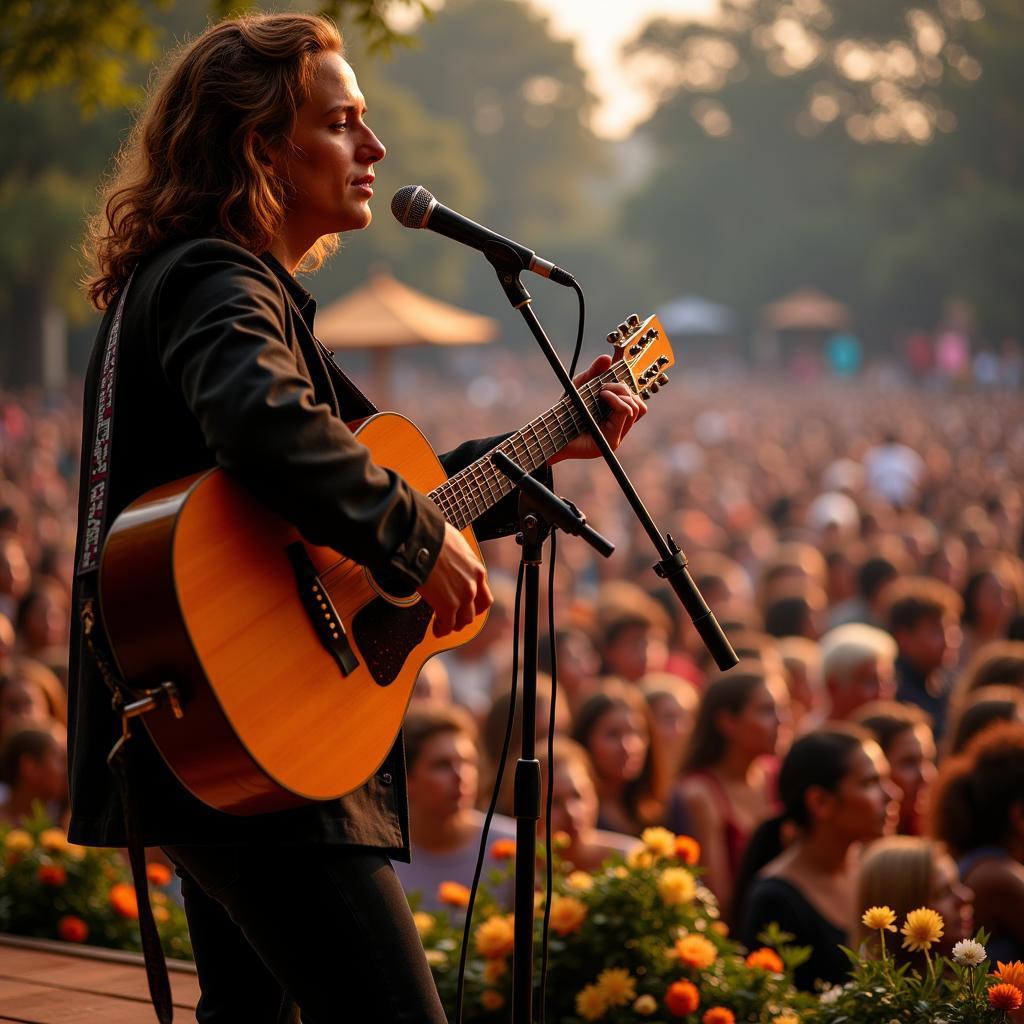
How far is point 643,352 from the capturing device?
3.09 meters

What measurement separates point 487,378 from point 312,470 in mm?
63891

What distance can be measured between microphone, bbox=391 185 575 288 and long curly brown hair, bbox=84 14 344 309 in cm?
27

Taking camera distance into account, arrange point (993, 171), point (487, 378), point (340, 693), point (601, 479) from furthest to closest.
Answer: point (487, 378), point (993, 171), point (601, 479), point (340, 693)

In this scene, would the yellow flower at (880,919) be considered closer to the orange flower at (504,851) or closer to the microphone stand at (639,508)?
the microphone stand at (639,508)

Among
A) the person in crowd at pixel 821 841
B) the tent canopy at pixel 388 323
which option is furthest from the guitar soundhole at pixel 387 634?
the tent canopy at pixel 388 323

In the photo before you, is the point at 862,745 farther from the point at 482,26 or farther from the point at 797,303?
the point at 482,26

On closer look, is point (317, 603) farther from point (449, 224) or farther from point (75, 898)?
point (75, 898)

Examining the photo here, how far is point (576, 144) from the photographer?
8400 cm

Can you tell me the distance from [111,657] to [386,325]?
11127 mm

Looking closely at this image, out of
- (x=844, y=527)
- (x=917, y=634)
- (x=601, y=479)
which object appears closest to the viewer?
(x=917, y=634)

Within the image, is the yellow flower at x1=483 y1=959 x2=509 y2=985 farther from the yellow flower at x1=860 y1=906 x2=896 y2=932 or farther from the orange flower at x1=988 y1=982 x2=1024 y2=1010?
the orange flower at x1=988 y1=982 x2=1024 y2=1010

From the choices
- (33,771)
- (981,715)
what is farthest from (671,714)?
(33,771)

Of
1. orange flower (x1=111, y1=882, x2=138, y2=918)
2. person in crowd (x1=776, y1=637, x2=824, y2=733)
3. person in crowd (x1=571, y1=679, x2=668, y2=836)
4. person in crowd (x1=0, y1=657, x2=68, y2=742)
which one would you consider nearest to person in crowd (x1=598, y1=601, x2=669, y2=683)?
person in crowd (x1=776, y1=637, x2=824, y2=733)

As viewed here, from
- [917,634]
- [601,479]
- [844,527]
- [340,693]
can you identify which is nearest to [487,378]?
[601,479]
